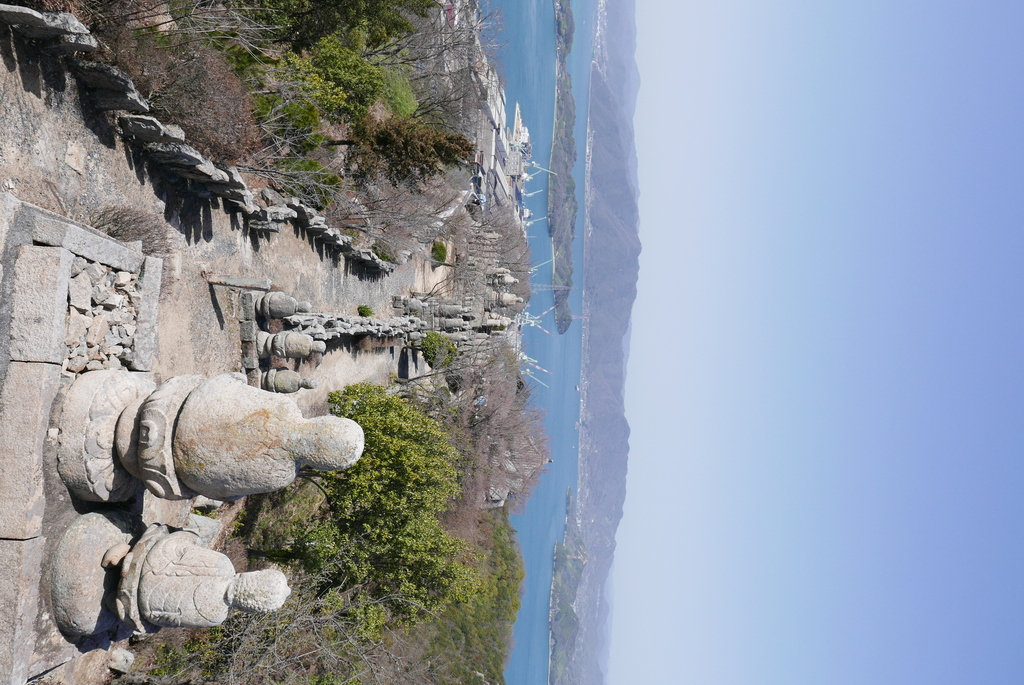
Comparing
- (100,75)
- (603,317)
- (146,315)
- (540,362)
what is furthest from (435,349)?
(603,317)

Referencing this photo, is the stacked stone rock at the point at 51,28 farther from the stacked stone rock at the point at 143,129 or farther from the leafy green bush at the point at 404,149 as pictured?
the leafy green bush at the point at 404,149

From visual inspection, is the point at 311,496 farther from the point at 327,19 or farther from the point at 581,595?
the point at 581,595

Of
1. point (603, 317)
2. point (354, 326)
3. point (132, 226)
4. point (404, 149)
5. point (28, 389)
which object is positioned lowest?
point (28, 389)

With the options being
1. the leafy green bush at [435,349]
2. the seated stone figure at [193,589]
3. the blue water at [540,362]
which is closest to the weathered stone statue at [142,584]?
the seated stone figure at [193,589]

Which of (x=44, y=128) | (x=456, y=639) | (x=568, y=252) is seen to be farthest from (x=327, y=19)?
(x=568, y=252)

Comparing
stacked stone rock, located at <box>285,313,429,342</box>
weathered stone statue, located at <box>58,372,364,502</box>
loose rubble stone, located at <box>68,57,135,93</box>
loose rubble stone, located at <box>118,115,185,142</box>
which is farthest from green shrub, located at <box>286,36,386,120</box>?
weathered stone statue, located at <box>58,372,364,502</box>

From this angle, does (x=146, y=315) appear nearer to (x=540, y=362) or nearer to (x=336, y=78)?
(x=336, y=78)

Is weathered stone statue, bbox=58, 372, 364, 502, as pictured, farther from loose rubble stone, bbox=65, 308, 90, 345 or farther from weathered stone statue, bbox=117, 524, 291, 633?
weathered stone statue, bbox=117, 524, 291, 633
